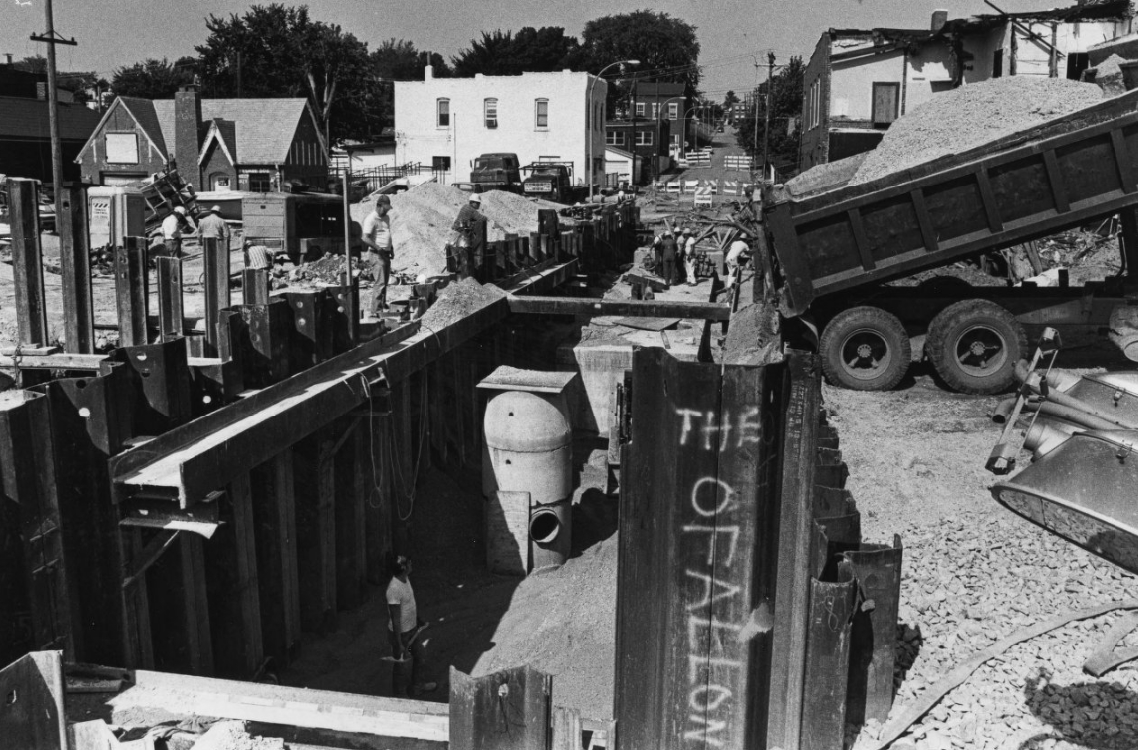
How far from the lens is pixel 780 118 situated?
8025cm

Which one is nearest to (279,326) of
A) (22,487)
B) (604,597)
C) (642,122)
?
(22,487)

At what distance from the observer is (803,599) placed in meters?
5.68

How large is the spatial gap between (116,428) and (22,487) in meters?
0.92

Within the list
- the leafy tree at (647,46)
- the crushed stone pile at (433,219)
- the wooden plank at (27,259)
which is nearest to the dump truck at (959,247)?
the wooden plank at (27,259)

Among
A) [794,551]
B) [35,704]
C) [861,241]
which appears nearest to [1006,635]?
[794,551]

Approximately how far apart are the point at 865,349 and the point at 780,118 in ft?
232

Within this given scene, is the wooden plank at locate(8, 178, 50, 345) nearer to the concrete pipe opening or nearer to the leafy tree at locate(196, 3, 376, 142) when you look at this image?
the concrete pipe opening

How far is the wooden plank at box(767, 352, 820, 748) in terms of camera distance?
5.40 m

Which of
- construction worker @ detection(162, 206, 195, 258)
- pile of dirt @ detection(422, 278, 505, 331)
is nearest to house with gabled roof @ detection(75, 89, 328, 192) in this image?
construction worker @ detection(162, 206, 195, 258)

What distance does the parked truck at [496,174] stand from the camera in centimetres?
4184

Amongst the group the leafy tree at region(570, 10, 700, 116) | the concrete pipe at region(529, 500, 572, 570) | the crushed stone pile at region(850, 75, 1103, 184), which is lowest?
the concrete pipe at region(529, 500, 572, 570)

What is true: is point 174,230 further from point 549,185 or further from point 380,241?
point 549,185

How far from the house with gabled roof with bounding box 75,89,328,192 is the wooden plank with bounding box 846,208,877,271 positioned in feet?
127

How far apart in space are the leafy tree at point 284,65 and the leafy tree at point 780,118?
91.2 ft
